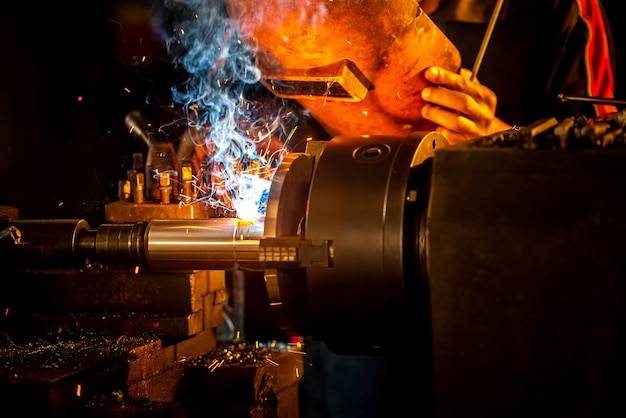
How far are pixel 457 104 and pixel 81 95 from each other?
2640 millimetres

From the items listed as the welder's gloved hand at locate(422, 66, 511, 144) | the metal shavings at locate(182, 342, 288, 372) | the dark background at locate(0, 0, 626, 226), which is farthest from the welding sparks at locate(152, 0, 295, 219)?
the welder's gloved hand at locate(422, 66, 511, 144)

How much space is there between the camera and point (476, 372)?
1.33m

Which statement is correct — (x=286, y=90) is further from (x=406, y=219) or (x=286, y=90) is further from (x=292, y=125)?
(x=292, y=125)

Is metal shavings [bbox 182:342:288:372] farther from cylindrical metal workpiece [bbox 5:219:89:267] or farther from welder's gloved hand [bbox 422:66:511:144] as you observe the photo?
welder's gloved hand [bbox 422:66:511:144]

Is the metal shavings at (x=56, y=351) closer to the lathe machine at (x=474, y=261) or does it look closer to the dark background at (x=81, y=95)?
the lathe machine at (x=474, y=261)

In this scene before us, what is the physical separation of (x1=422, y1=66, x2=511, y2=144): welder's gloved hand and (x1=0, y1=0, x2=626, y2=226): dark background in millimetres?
2062

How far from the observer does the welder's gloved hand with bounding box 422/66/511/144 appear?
8.66ft

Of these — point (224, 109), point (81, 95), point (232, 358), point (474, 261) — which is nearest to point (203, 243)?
point (232, 358)

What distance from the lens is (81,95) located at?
4.06 metres

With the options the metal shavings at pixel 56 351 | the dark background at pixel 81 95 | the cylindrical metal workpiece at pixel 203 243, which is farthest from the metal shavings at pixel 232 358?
the dark background at pixel 81 95

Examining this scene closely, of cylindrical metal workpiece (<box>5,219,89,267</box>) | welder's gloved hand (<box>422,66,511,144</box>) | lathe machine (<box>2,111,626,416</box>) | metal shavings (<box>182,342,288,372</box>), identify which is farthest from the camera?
welder's gloved hand (<box>422,66,511,144</box>)

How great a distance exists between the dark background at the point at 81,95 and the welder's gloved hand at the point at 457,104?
2062mm

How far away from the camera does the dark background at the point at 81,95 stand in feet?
12.7

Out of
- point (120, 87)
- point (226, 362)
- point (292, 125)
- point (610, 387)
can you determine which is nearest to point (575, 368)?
point (610, 387)
